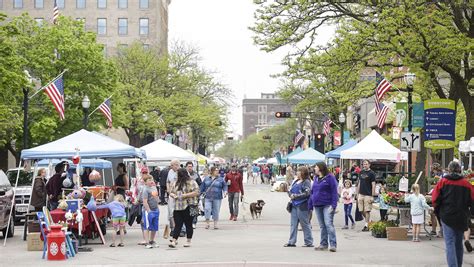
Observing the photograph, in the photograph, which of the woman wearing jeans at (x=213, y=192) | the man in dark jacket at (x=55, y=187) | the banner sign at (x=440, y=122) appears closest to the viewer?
the man in dark jacket at (x=55, y=187)

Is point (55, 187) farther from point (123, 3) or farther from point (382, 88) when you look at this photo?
point (123, 3)

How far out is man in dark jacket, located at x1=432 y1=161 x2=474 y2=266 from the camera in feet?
41.8

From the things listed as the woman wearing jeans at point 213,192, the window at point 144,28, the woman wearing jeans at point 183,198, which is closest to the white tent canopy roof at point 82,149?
the woman wearing jeans at point 183,198

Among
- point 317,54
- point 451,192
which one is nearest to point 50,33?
point 317,54

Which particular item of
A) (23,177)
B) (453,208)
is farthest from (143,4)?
(453,208)

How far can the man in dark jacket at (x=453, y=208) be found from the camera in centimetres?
1273

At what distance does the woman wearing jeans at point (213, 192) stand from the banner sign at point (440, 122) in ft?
20.7

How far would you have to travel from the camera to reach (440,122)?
23203 millimetres

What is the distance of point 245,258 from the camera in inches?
614

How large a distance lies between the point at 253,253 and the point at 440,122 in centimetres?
909

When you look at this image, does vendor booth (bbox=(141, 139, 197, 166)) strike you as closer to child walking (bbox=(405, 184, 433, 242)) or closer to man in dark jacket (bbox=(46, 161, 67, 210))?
man in dark jacket (bbox=(46, 161, 67, 210))

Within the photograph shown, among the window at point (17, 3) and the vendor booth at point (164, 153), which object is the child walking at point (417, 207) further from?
A: the window at point (17, 3)

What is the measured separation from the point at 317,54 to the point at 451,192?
13857 millimetres

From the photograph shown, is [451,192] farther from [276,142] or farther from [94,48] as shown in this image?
[276,142]
